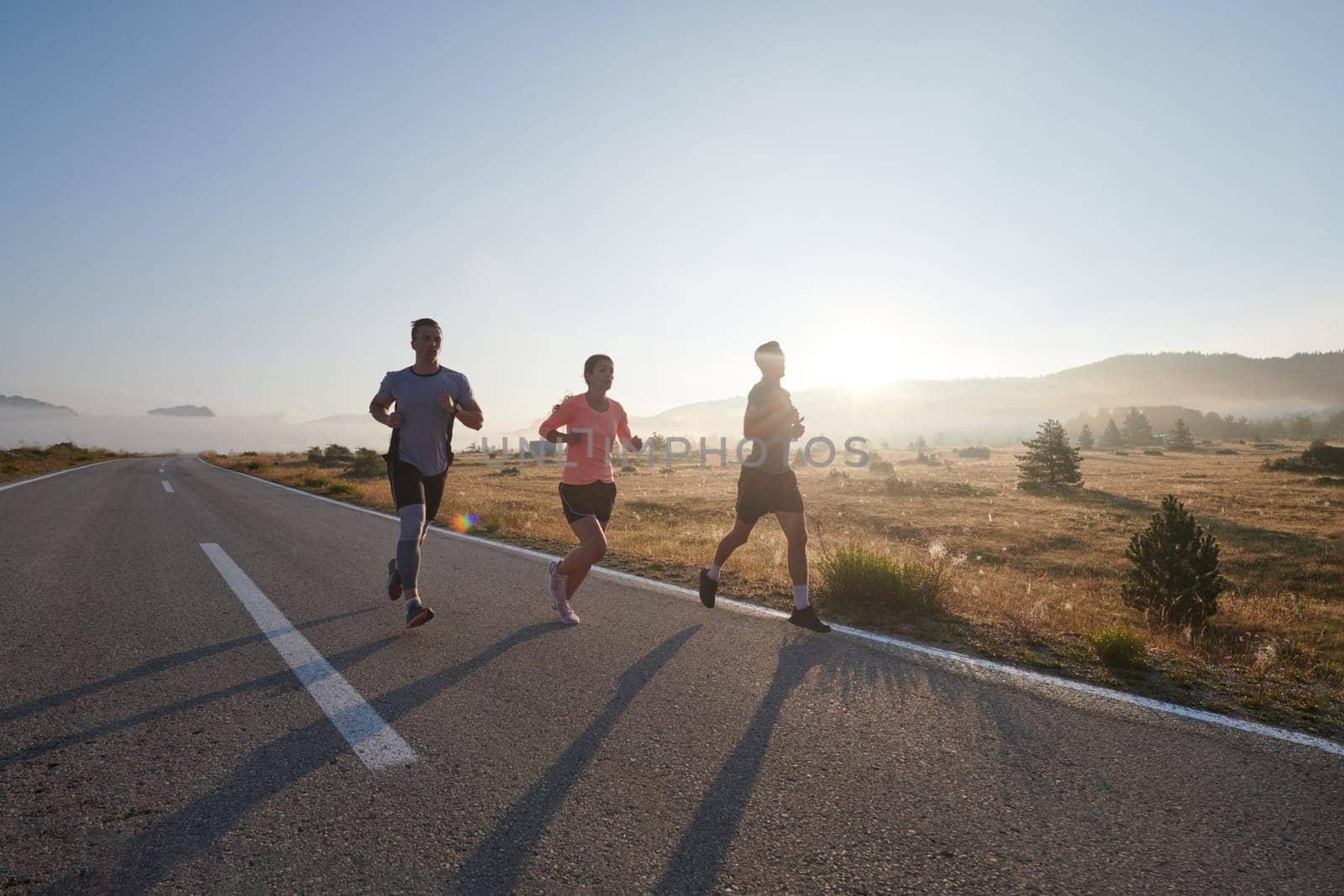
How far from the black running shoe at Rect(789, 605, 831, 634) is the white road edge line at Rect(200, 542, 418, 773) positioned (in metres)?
3.08

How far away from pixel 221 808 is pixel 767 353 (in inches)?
180

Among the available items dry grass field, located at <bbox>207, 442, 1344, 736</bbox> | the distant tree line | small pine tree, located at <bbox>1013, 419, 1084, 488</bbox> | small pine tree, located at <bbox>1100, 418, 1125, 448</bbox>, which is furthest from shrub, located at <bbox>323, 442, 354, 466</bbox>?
small pine tree, located at <bbox>1100, 418, 1125, 448</bbox>

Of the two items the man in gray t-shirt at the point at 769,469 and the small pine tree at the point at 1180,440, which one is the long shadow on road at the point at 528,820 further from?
the small pine tree at the point at 1180,440

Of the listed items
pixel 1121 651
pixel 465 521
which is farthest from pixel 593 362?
pixel 465 521

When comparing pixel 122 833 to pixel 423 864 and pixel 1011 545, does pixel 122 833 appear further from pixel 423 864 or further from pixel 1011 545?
pixel 1011 545

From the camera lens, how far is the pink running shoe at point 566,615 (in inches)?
195

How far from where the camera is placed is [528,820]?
2299 mm

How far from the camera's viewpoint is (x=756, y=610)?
5496 millimetres

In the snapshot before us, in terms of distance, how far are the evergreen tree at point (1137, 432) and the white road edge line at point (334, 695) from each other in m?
98.4

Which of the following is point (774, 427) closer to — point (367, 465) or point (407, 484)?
point (407, 484)

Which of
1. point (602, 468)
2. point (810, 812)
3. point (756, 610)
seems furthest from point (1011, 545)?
point (810, 812)

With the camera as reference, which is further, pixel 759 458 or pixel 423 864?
pixel 759 458

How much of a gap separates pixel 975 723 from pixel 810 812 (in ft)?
4.31

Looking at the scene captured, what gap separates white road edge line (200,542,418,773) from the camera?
109 inches
